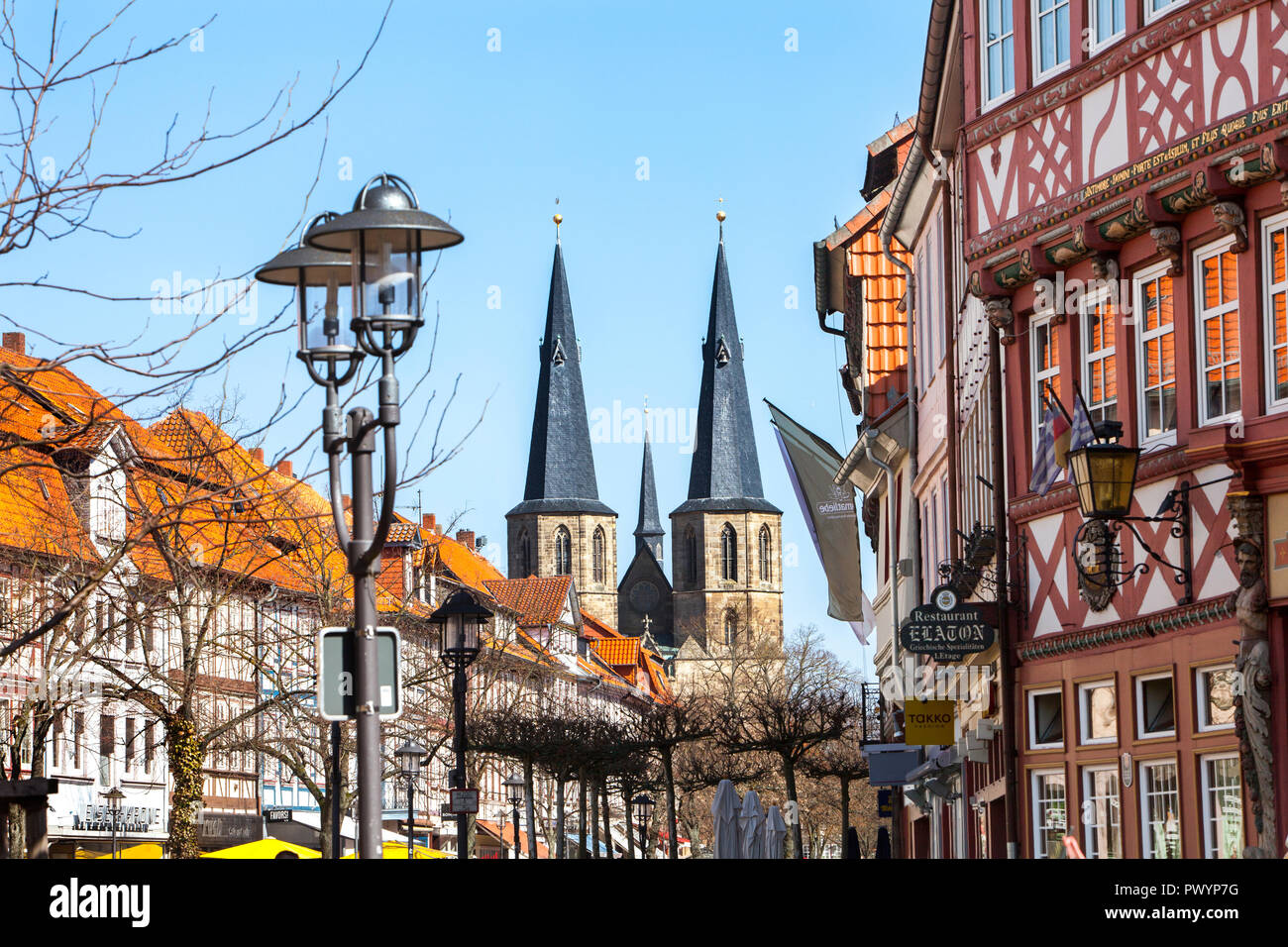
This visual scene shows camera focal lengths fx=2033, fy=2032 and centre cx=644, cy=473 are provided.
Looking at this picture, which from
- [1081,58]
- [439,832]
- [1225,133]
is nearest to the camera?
[1225,133]

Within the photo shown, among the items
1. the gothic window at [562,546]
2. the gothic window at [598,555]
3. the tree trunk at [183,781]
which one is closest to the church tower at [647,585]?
the gothic window at [598,555]

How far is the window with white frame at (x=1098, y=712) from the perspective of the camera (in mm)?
16438

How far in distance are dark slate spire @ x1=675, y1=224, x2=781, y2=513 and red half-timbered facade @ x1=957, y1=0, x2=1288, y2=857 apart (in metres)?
117

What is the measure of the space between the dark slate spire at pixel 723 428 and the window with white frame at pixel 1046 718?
118 meters

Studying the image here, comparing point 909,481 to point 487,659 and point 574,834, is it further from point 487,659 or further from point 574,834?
point 574,834

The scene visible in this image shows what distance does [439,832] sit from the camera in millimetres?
76812

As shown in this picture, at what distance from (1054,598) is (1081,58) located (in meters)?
4.52

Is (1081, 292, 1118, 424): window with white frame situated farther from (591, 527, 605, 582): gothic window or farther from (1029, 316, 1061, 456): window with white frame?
(591, 527, 605, 582): gothic window

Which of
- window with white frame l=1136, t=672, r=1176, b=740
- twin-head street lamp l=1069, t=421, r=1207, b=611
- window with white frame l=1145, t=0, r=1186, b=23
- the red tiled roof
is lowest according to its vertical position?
window with white frame l=1136, t=672, r=1176, b=740

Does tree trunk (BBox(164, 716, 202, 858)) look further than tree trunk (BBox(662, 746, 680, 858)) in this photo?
No

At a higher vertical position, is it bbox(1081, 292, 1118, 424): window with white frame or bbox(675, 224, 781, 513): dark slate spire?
bbox(675, 224, 781, 513): dark slate spire

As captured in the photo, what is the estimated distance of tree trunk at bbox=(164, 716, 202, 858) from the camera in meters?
27.9

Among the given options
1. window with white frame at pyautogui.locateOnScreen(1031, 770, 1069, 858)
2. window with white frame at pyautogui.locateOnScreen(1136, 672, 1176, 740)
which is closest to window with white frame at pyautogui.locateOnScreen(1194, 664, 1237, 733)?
window with white frame at pyautogui.locateOnScreen(1136, 672, 1176, 740)
